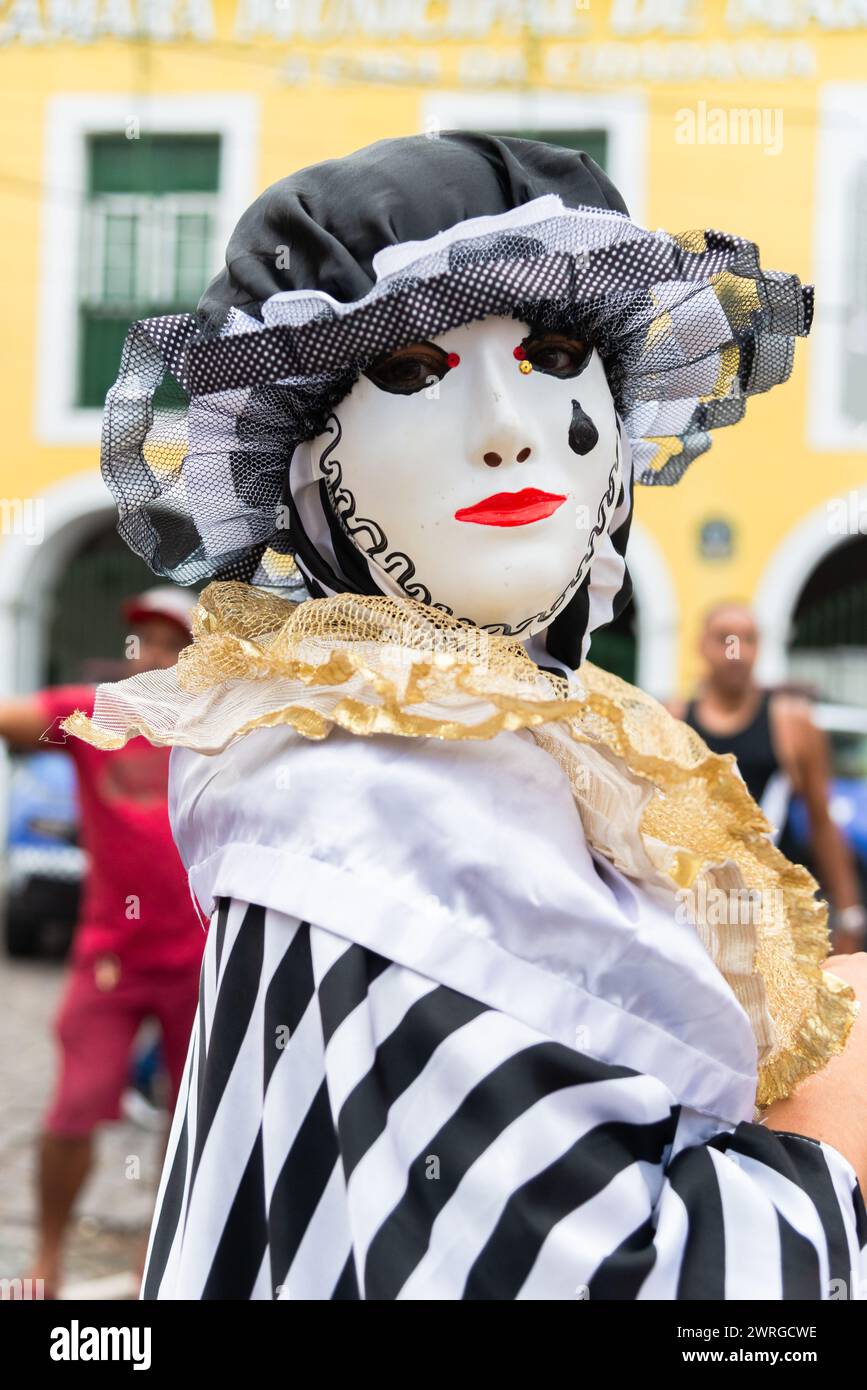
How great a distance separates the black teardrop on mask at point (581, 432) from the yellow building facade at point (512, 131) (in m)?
7.69

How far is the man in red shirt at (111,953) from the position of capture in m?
3.63

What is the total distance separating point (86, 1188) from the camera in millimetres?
4305

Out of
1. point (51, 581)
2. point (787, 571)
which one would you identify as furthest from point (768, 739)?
point (51, 581)

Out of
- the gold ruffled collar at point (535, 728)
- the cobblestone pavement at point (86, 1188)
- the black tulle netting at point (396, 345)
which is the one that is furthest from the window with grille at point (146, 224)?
the gold ruffled collar at point (535, 728)

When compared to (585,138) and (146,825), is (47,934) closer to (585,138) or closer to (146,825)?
(146,825)

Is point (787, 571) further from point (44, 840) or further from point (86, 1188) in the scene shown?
point (86, 1188)

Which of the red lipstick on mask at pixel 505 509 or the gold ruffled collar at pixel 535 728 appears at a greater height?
the red lipstick on mask at pixel 505 509

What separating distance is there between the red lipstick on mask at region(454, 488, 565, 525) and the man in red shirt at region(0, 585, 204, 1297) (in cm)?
238

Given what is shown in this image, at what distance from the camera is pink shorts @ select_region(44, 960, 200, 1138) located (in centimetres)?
367

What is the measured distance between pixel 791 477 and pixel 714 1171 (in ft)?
29.4

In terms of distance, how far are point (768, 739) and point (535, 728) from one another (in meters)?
3.18

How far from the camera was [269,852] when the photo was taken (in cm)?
127

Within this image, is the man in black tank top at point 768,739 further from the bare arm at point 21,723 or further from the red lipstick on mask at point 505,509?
the red lipstick on mask at point 505,509

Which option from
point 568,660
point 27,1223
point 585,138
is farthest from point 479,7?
point 568,660
